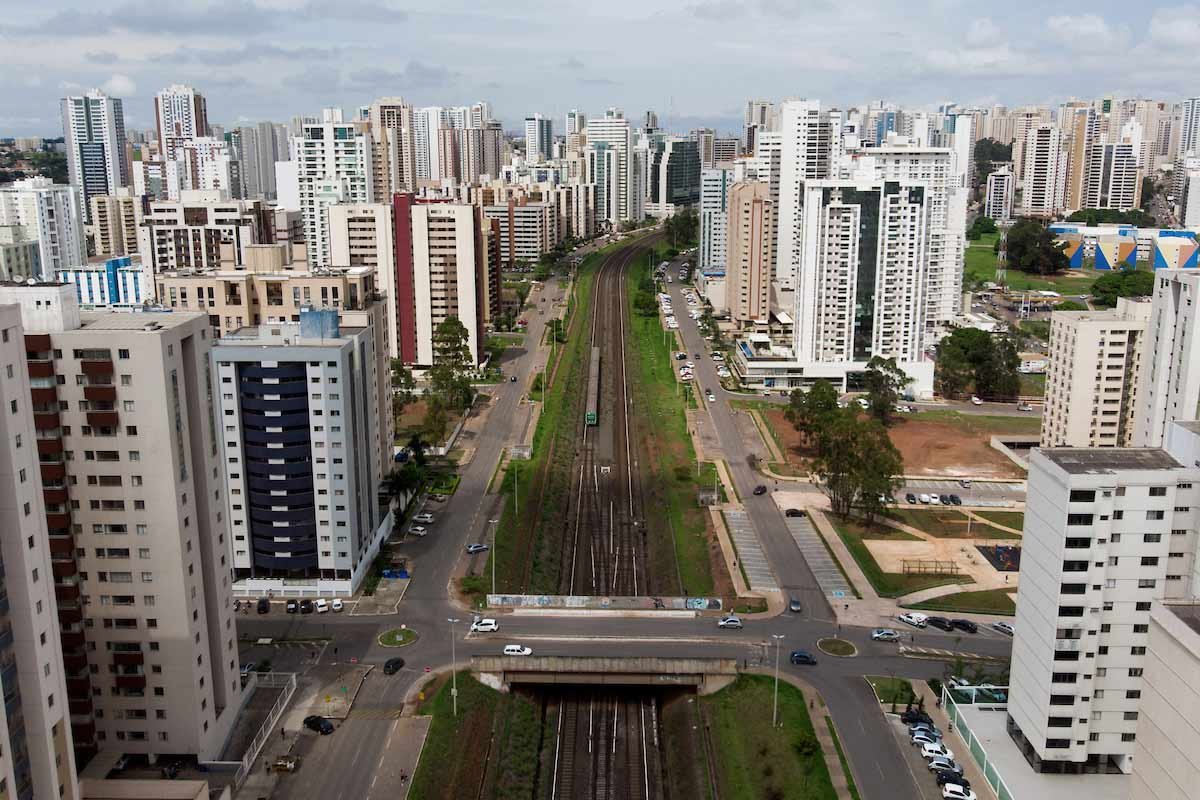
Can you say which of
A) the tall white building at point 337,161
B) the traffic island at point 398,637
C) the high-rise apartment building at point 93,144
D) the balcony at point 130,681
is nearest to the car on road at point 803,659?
the traffic island at point 398,637

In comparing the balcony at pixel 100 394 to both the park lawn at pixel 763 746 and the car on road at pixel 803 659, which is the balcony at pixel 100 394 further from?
the car on road at pixel 803 659

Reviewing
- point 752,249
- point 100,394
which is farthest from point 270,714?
point 752,249

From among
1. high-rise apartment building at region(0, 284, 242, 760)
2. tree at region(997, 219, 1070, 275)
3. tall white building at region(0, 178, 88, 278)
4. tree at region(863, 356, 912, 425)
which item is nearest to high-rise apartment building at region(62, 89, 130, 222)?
tall white building at region(0, 178, 88, 278)

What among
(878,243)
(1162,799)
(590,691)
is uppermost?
(878,243)

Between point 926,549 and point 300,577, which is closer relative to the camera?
point 300,577

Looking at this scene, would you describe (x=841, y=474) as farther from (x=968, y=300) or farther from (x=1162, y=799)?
(x=968, y=300)

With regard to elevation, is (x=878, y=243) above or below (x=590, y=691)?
above

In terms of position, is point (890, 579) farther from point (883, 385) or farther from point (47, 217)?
point (47, 217)

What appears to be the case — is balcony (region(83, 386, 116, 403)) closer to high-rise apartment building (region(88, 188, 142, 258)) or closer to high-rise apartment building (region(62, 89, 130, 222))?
high-rise apartment building (region(88, 188, 142, 258))

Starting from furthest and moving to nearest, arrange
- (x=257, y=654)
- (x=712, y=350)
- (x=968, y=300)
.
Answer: (x=968, y=300) → (x=712, y=350) → (x=257, y=654)

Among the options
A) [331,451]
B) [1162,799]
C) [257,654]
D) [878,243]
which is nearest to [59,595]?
[257,654]
